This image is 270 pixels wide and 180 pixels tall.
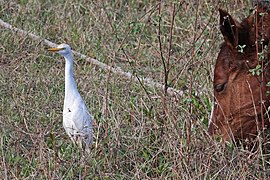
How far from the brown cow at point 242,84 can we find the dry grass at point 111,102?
0.47 feet

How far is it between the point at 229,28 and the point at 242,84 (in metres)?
0.36

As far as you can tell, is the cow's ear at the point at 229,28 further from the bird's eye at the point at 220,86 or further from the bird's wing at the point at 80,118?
the bird's wing at the point at 80,118

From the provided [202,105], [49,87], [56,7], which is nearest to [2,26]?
[56,7]

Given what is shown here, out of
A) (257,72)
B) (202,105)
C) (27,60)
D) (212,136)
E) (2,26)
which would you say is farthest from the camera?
(2,26)

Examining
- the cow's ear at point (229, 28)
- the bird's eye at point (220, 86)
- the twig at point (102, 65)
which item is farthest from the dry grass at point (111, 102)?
the cow's ear at point (229, 28)

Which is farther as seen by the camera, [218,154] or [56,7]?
[56,7]

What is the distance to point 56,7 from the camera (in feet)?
25.5

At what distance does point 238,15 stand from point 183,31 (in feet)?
1.84

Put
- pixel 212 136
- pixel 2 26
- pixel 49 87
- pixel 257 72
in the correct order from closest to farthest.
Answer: pixel 257 72 < pixel 212 136 < pixel 49 87 < pixel 2 26

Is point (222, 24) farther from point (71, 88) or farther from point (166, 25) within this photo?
point (166, 25)

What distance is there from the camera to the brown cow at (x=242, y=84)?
15.3 feet

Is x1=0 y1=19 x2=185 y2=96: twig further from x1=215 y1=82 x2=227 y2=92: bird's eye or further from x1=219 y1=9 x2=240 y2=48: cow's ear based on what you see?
x1=219 y1=9 x2=240 y2=48: cow's ear

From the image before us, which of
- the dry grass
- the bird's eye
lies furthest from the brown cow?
the dry grass

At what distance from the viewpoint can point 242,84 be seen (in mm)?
4715
